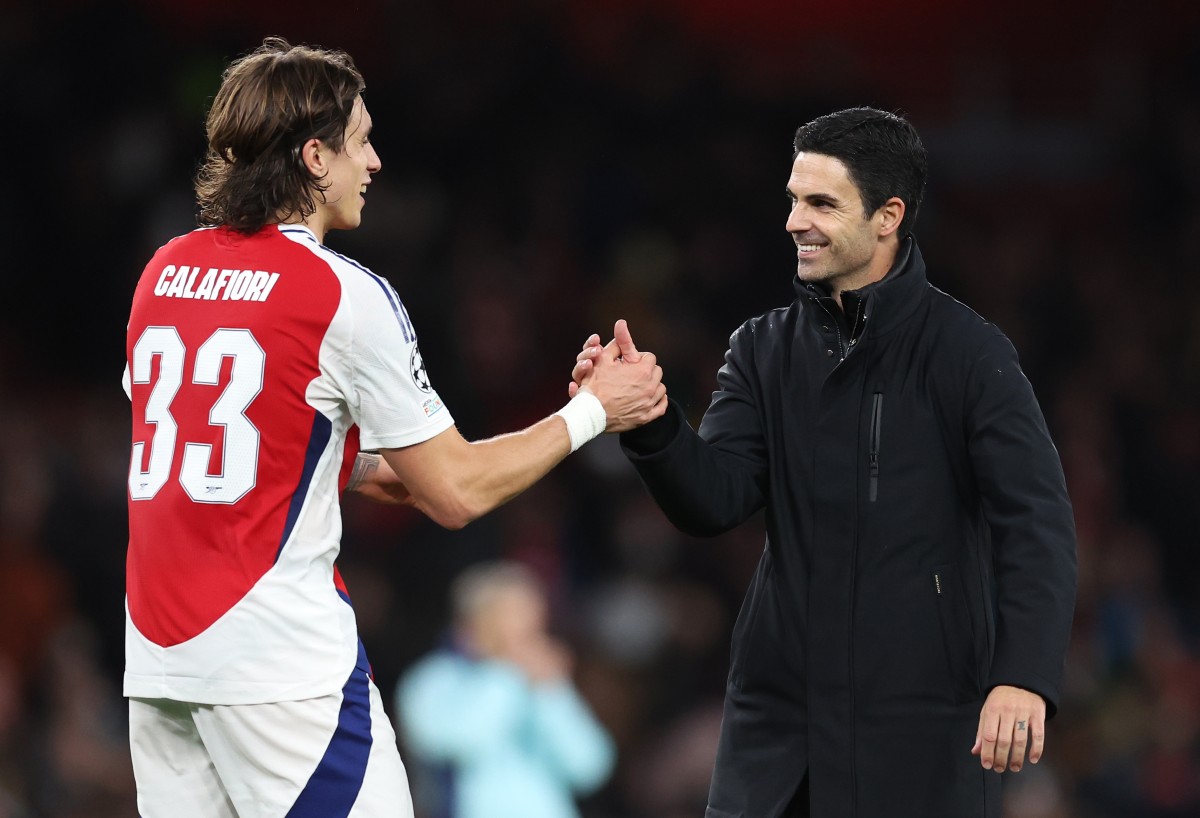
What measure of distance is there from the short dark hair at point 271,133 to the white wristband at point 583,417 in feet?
2.54

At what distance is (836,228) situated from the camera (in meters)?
3.70

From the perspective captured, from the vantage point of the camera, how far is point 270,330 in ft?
9.91

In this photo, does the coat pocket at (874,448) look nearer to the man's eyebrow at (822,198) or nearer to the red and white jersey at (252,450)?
the man's eyebrow at (822,198)

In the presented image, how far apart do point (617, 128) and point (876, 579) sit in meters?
6.83

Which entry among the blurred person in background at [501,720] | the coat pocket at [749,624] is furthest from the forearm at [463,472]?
the blurred person in background at [501,720]

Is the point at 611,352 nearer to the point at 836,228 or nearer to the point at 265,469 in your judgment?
the point at 836,228

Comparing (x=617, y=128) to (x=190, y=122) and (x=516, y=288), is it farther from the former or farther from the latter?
(x=190, y=122)

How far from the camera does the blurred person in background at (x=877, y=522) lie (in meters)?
3.37

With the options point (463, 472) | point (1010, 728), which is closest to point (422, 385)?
point (463, 472)

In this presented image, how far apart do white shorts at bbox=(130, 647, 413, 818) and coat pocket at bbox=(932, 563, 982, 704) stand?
1.26 meters

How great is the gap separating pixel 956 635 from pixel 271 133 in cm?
188

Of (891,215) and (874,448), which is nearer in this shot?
(874,448)

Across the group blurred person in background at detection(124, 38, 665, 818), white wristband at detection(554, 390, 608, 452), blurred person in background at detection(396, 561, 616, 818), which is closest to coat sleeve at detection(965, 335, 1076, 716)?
white wristband at detection(554, 390, 608, 452)

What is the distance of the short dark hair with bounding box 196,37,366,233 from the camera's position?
10.4 ft
